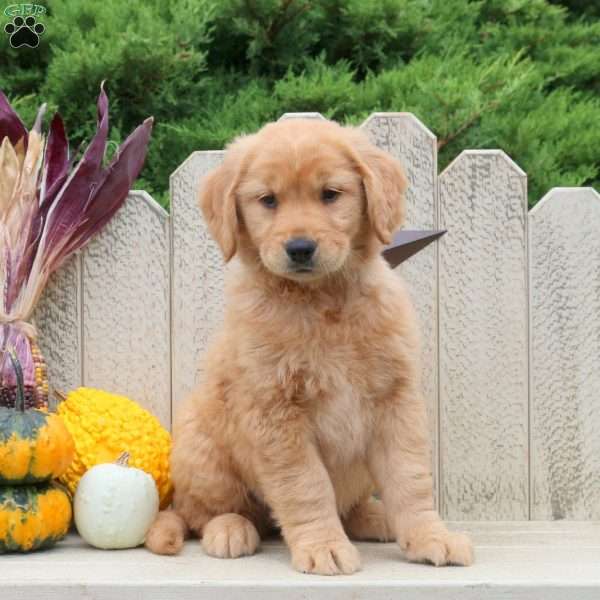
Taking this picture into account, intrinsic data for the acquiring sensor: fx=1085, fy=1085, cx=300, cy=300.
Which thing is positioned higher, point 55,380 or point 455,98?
point 455,98

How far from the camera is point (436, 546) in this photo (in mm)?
2832

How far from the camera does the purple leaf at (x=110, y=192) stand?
137 inches

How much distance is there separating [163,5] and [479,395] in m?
2.44

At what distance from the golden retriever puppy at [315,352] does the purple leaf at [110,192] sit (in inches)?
19.1

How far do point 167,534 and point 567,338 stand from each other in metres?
1.40

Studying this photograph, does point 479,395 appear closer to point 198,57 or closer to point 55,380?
point 55,380

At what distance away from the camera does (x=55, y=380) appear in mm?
3562

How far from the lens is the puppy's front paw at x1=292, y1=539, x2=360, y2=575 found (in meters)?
2.78

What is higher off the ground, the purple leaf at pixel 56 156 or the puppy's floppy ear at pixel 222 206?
the purple leaf at pixel 56 156

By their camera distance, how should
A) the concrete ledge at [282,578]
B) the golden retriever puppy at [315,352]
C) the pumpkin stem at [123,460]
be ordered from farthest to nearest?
the pumpkin stem at [123,460]
the golden retriever puppy at [315,352]
the concrete ledge at [282,578]

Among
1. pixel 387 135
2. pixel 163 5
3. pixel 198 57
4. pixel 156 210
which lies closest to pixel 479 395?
pixel 387 135

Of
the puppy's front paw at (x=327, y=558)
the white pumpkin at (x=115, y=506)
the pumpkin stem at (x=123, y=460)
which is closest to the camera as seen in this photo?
the puppy's front paw at (x=327, y=558)

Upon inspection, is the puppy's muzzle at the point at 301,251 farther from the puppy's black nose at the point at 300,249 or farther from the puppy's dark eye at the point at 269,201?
the puppy's dark eye at the point at 269,201

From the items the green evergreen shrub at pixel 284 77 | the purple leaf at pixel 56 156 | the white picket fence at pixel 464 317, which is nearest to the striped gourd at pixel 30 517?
the white picket fence at pixel 464 317
